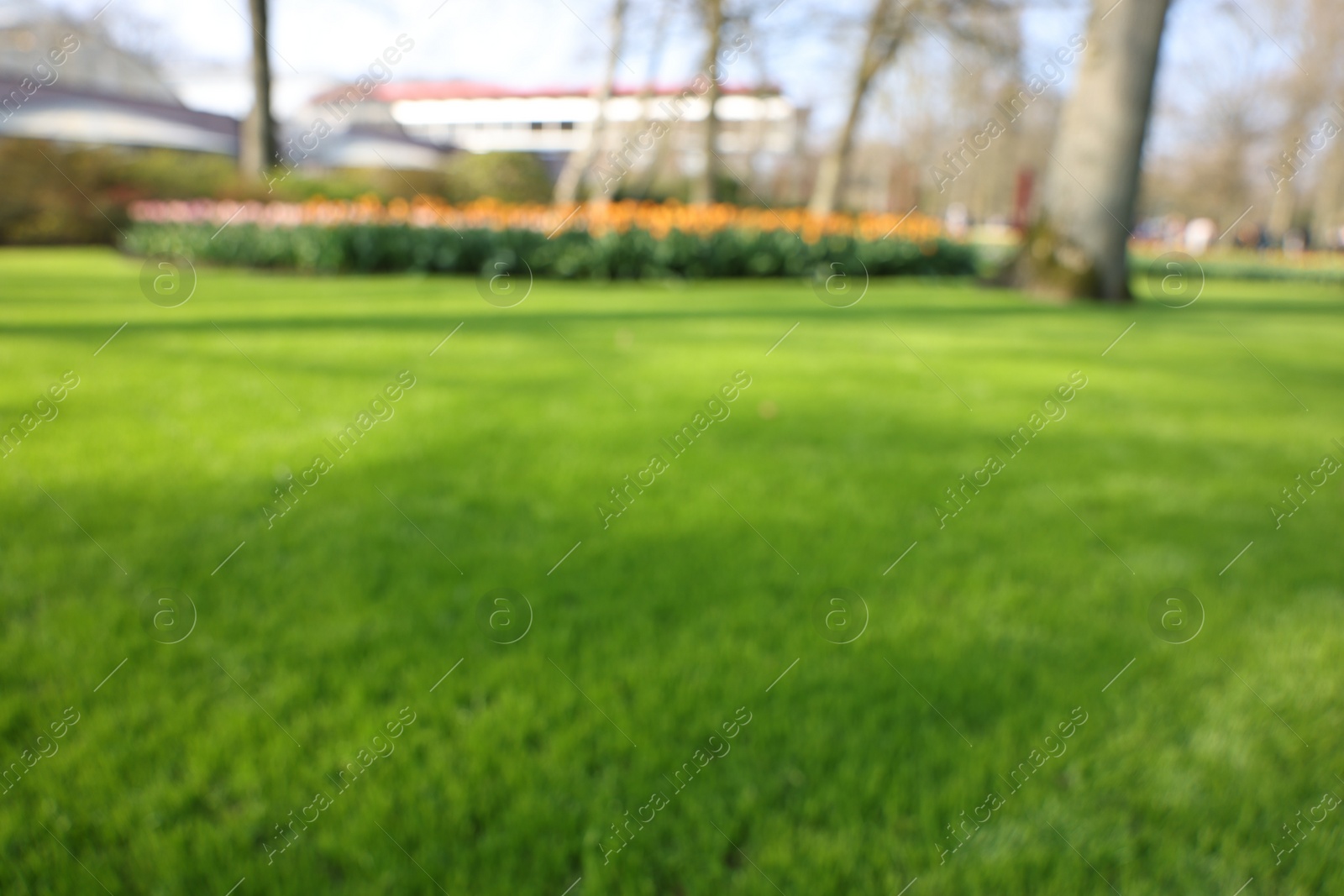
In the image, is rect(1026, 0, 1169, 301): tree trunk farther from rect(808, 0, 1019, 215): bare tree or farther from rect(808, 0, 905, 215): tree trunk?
rect(808, 0, 905, 215): tree trunk

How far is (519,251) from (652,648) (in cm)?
1157

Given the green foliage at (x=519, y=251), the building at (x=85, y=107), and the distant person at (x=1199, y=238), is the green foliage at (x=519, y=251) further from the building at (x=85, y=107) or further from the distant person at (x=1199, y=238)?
the distant person at (x=1199, y=238)

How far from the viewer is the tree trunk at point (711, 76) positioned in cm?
1661

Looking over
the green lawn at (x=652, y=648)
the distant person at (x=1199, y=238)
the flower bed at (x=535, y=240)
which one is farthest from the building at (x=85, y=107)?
the distant person at (x=1199, y=238)

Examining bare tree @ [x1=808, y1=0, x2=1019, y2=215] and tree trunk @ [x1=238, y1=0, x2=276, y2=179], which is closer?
tree trunk @ [x1=238, y1=0, x2=276, y2=179]

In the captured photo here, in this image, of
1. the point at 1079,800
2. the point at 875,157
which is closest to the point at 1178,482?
the point at 1079,800

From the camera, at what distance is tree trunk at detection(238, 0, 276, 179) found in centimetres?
1791

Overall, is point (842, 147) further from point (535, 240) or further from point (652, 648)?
point (652, 648)

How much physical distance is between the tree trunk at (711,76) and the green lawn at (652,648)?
1375 centimetres

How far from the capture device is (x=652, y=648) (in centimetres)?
222

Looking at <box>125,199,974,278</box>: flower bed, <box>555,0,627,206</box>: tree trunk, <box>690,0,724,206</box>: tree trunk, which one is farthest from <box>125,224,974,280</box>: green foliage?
<box>690,0,724,206</box>: tree trunk

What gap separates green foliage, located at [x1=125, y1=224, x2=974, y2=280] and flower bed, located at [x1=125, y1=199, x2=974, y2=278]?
0.06ft

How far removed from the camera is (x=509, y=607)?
245 cm

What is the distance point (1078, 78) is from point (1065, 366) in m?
7.27
